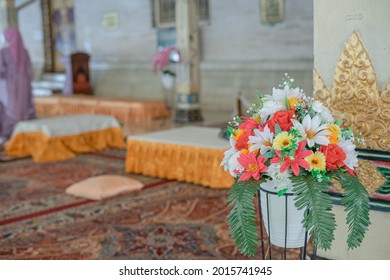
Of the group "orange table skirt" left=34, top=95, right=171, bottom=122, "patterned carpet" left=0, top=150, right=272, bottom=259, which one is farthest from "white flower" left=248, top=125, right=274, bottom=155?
"orange table skirt" left=34, top=95, right=171, bottom=122

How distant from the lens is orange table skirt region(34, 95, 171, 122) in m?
10.8

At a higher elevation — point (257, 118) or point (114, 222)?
point (257, 118)

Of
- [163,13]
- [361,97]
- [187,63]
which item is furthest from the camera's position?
[163,13]

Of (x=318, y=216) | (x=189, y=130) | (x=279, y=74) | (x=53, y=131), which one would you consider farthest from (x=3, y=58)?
(x=318, y=216)

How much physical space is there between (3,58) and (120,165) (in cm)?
325

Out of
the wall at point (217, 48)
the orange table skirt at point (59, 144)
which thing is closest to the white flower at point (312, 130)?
the orange table skirt at point (59, 144)

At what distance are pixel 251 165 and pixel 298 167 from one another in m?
0.17

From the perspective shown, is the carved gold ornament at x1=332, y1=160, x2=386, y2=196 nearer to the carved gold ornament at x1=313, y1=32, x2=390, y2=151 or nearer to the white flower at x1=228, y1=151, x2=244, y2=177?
the carved gold ornament at x1=313, y1=32, x2=390, y2=151

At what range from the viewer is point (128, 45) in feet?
45.8

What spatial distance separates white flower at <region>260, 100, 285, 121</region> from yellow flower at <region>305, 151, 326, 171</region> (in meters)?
0.23

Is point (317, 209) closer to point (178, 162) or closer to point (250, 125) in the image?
point (250, 125)

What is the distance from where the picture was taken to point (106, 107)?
451 inches

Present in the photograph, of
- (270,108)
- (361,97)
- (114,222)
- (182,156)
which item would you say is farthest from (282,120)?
(182,156)

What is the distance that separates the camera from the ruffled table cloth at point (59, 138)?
7219 mm
